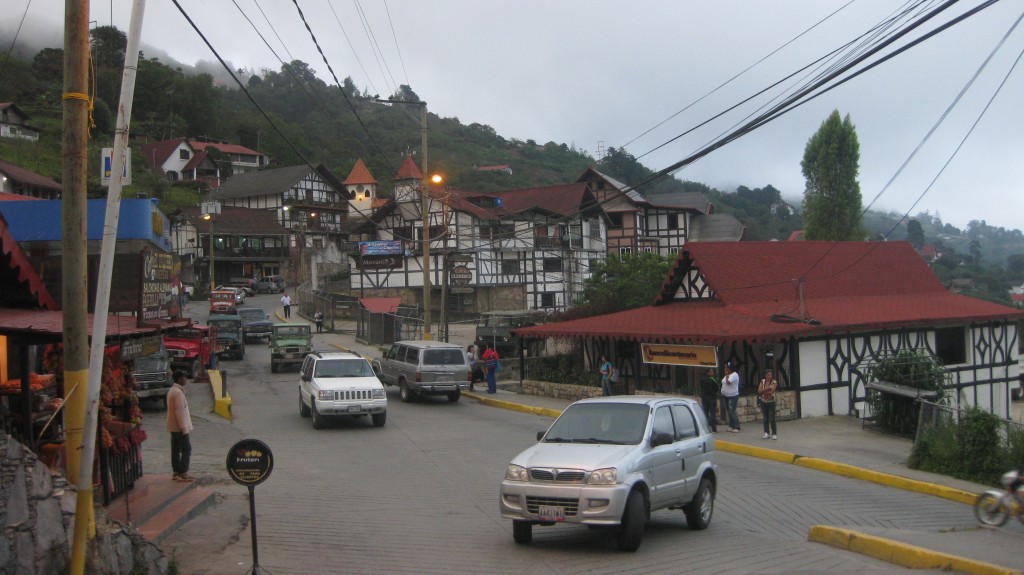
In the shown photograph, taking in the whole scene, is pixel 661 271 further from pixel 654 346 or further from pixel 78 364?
pixel 78 364

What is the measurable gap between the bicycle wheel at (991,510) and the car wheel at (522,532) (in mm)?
6110

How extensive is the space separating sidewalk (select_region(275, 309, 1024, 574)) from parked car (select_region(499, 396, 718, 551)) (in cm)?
176

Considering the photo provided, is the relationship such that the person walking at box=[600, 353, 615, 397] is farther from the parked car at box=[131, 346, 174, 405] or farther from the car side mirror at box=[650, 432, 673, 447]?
the car side mirror at box=[650, 432, 673, 447]

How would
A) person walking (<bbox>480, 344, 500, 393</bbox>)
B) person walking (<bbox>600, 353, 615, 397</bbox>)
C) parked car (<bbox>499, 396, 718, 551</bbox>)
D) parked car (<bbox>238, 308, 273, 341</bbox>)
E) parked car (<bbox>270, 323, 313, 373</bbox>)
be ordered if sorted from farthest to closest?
1. parked car (<bbox>238, 308, 273, 341</bbox>)
2. parked car (<bbox>270, 323, 313, 373</bbox>)
3. person walking (<bbox>480, 344, 500, 393</bbox>)
4. person walking (<bbox>600, 353, 615, 397</bbox>)
5. parked car (<bbox>499, 396, 718, 551</bbox>)

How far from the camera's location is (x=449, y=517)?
476 inches

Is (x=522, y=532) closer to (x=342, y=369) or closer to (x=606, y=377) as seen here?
(x=342, y=369)

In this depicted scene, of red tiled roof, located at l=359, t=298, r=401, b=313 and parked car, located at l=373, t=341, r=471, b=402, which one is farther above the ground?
red tiled roof, located at l=359, t=298, r=401, b=313

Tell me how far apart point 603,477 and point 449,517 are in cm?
328

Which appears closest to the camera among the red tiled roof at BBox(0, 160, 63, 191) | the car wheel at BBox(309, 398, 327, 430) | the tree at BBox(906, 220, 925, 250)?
the car wheel at BBox(309, 398, 327, 430)

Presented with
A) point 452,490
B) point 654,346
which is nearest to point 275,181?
point 654,346

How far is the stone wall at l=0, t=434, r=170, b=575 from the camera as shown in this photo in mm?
6586

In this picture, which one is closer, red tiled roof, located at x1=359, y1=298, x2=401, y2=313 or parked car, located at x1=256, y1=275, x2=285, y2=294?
red tiled roof, located at x1=359, y1=298, x2=401, y2=313

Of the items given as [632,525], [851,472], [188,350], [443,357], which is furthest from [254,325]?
[632,525]

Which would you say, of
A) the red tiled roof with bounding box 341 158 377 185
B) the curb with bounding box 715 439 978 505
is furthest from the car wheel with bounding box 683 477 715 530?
the red tiled roof with bounding box 341 158 377 185
